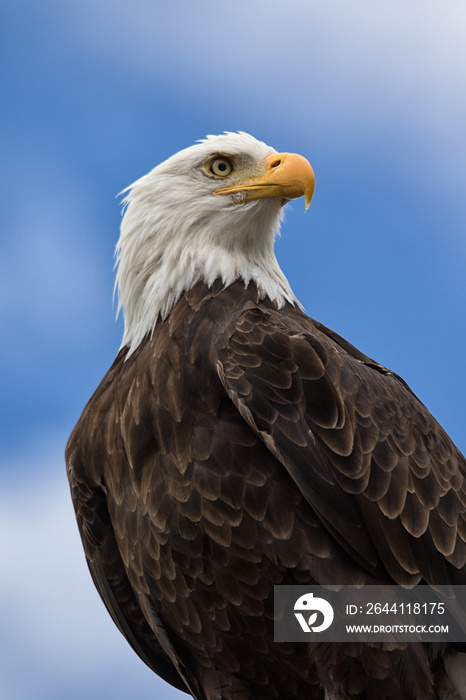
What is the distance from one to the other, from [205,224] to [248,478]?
6.47 ft

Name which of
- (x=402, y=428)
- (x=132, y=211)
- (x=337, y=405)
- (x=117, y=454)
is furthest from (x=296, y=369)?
(x=132, y=211)

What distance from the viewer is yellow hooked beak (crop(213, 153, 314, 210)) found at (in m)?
6.21

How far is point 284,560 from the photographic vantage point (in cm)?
519

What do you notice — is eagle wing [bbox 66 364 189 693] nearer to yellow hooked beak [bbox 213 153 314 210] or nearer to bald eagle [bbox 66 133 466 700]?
bald eagle [bbox 66 133 466 700]

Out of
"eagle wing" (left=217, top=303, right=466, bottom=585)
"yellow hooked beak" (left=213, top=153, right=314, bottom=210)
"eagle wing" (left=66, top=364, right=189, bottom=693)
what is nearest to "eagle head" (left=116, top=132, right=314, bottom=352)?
"yellow hooked beak" (left=213, top=153, right=314, bottom=210)

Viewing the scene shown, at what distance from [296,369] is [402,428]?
88 centimetres

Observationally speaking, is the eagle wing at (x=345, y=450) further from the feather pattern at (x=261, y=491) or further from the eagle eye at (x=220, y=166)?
the eagle eye at (x=220, y=166)

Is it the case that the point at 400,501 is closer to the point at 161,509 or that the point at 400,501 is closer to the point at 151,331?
the point at 161,509

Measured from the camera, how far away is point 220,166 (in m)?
6.47

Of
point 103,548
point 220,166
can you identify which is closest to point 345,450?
point 103,548

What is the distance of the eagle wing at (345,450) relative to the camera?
203 inches

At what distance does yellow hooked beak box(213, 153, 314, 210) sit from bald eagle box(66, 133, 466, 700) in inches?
0.5

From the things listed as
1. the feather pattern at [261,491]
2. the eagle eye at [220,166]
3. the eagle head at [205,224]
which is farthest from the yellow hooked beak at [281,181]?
the feather pattern at [261,491]

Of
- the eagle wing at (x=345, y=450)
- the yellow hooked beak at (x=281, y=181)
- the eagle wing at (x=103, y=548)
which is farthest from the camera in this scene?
the yellow hooked beak at (x=281, y=181)
